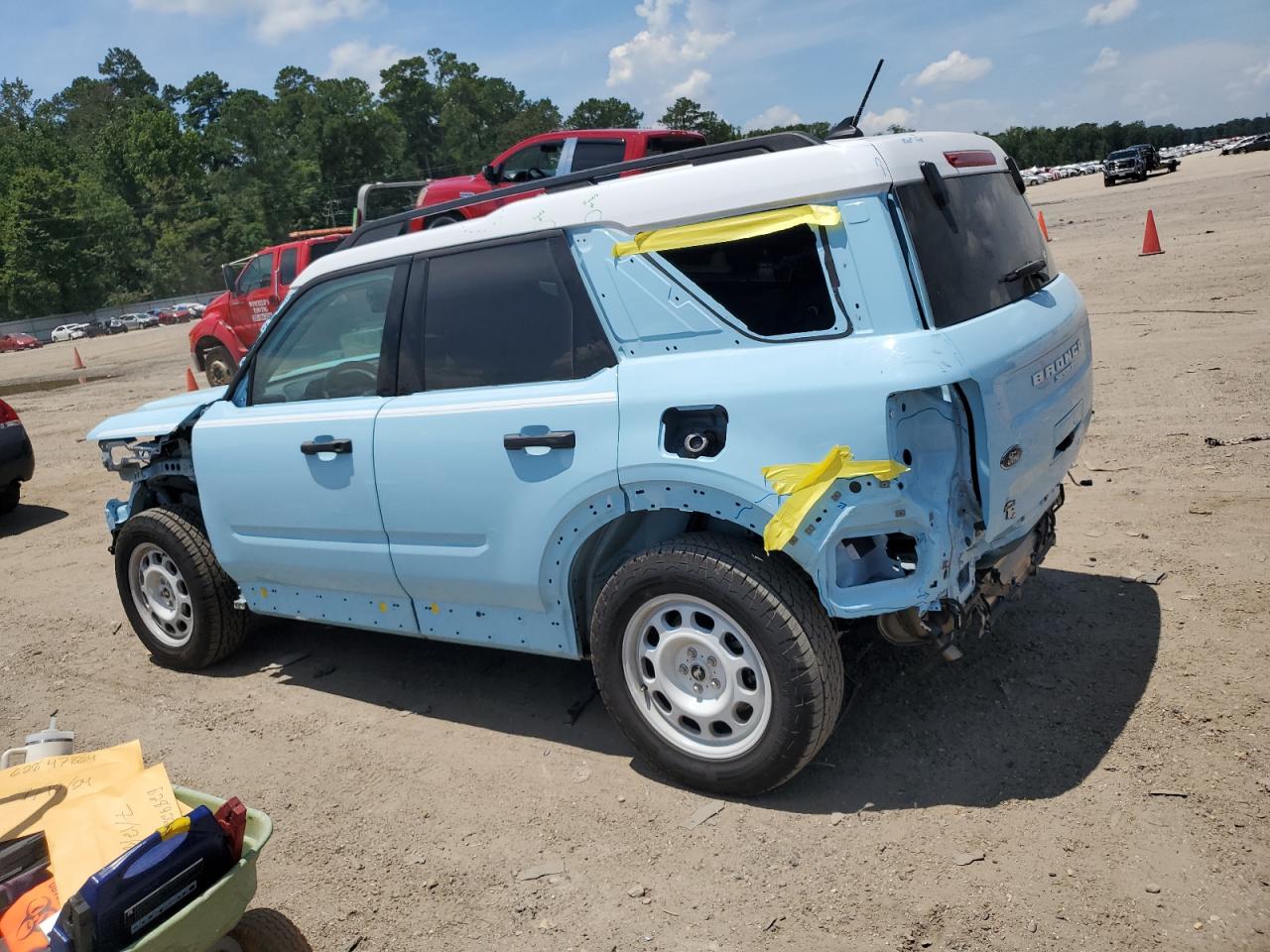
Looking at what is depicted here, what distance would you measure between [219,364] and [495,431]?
1411 centimetres

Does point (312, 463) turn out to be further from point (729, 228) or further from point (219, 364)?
point (219, 364)

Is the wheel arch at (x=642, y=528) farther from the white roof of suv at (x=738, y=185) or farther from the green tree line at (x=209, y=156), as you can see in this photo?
the green tree line at (x=209, y=156)

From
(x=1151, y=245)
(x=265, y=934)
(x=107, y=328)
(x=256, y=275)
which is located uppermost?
(x=256, y=275)

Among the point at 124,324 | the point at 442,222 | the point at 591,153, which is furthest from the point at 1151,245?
the point at 124,324

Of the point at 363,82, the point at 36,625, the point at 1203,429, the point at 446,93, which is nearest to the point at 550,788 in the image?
the point at 36,625

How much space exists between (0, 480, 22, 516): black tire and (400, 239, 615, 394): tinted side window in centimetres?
715

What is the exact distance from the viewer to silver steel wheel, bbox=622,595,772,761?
3312 mm

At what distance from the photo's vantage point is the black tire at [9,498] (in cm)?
923

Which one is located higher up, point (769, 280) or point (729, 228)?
point (729, 228)

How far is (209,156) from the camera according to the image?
108 metres

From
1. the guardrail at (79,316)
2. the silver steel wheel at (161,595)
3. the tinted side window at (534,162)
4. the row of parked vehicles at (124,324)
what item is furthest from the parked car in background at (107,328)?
the silver steel wheel at (161,595)

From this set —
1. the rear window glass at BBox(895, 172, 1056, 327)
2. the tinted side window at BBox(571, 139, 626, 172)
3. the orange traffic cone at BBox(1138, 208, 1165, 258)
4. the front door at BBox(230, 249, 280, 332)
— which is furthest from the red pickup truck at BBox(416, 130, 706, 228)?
the orange traffic cone at BBox(1138, 208, 1165, 258)

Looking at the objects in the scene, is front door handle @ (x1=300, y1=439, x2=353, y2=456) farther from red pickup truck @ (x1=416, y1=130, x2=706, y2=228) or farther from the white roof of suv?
red pickup truck @ (x1=416, y1=130, x2=706, y2=228)

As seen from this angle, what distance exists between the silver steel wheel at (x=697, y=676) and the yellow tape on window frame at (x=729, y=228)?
3.96 feet
